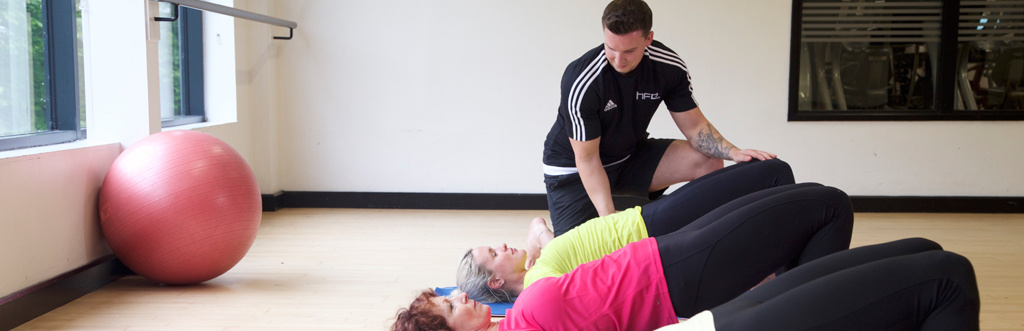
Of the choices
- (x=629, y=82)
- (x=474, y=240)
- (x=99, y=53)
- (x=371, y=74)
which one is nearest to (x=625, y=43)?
(x=629, y=82)

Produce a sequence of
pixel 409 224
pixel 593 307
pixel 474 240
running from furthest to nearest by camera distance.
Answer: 1. pixel 409 224
2. pixel 474 240
3. pixel 593 307

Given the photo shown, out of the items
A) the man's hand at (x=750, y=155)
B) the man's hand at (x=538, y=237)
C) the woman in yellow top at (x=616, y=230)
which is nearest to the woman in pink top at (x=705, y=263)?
the woman in yellow top at (x=616, y=230)

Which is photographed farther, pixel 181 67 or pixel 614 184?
pixel 181 67

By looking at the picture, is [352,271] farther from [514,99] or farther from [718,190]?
[514,99]

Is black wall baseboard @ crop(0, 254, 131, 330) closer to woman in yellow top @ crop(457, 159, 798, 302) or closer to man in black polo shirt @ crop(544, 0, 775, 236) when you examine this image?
woman in yellow top @ crop(457, 159, 798, 302)

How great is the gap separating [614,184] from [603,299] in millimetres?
1375

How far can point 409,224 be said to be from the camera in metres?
4.92

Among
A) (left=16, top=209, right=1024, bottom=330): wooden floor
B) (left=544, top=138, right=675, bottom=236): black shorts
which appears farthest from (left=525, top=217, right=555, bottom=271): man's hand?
(left=16, top=209, right=1024, bottom=330): wooden floor

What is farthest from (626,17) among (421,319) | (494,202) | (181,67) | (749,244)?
(181,67)

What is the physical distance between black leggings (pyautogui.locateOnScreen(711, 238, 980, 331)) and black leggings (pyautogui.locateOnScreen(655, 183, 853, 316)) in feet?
1.30

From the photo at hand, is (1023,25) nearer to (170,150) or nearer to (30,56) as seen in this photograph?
(170,150)

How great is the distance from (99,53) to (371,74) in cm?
207

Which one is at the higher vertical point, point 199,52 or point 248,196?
point 199,52

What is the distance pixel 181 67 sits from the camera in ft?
16.1
